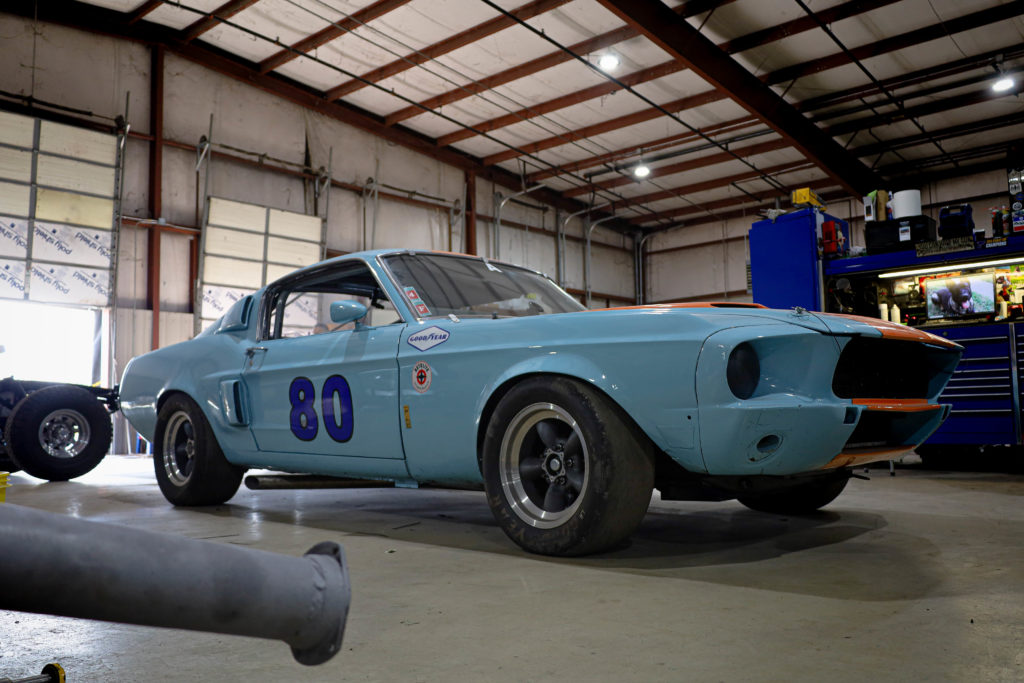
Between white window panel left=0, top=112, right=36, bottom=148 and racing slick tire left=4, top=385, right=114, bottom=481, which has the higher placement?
white window panel left=0, top=112, right=36, bottom=148

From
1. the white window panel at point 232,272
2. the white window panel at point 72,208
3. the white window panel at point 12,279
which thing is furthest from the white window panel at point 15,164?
the white window panel at point 232,272

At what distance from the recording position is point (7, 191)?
36.0ft

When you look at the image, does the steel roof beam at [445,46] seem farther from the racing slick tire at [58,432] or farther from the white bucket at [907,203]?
the racing slick tire at [58,432]

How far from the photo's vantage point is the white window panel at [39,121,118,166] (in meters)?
11.4

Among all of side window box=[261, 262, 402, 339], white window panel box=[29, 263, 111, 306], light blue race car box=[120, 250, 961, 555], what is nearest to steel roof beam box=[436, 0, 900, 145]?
white window panel box=[29, 263, 111, 306]

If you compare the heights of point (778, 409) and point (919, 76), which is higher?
point (919, 76)

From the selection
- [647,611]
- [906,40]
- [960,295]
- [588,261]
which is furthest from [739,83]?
[647,611]

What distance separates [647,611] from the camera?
2.10 m

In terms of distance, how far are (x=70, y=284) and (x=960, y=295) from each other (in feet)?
38.2

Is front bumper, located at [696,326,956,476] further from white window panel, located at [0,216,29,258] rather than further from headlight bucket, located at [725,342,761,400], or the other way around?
white window panel, located at [0,216,29,258]

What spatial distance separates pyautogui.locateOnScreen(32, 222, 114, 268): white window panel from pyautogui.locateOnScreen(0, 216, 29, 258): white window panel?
0.12 meters

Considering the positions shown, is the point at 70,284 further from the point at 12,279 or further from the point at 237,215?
the point at 237,215

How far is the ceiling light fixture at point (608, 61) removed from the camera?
40.8 ft

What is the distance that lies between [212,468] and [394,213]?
12455 mm
